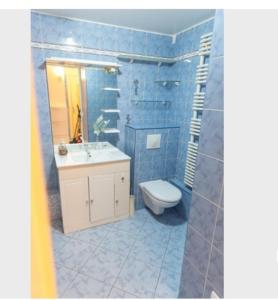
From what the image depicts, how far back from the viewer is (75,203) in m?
2.07

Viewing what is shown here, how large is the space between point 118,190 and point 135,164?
401mm

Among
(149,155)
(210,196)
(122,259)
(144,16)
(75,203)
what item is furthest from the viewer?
Result: (149,155)

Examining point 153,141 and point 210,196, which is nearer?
point 210,196

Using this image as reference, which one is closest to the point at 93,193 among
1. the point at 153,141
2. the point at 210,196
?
the point at 153,141

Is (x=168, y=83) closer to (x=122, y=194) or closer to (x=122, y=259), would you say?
(x=122, y=194)

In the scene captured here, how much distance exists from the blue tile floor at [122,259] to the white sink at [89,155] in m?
0.81

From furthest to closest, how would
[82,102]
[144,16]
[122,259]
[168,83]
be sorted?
[168,83] → [82,102] → [144,16] → [122,259]

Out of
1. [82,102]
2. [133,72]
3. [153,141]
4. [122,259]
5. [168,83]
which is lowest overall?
[122,259]

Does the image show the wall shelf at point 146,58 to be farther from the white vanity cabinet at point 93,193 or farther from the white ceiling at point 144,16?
the white vanity cabinet at point 93,193

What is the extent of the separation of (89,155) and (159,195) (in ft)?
3.06

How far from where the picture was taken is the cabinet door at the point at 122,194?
226 cm

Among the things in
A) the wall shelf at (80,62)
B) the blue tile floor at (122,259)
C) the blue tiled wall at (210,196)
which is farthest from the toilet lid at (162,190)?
the wall shelf at (80,62)
